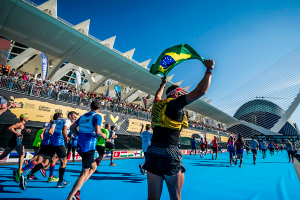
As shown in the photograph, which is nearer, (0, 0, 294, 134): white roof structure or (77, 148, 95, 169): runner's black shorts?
(77, 148, 95, 169): runner's black shorts

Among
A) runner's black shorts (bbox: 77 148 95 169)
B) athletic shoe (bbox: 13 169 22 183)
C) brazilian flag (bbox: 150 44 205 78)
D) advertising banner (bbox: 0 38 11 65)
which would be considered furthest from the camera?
advertising banner (bbox: 0 38 11 65)

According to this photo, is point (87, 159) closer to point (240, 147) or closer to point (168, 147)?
point (168, 147)

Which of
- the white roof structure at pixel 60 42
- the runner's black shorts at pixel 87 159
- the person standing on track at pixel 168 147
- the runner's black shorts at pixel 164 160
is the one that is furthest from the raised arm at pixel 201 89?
the white roof structure at pixel 60 42

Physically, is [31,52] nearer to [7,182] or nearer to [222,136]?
[7,182]

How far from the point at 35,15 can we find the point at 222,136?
1494 inches

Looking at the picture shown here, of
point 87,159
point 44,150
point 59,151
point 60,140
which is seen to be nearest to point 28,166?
point 44,150

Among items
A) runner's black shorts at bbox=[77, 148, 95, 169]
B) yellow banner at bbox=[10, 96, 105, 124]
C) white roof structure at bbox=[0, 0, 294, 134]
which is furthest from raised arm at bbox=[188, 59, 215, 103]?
white roof structure at bbox=[0, 0, 294, 134]

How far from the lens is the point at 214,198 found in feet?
12.9

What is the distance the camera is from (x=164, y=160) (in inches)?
69.4

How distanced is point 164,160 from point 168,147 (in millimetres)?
140

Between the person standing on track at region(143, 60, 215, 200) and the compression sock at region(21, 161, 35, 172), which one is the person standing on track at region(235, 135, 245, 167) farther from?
the compression sock at region(21, 161, 35, 172)

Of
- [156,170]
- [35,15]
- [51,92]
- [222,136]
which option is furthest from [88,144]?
[222,136]

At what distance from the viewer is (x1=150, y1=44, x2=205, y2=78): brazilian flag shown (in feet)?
8.16

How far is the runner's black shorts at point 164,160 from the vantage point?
68.3 inches
